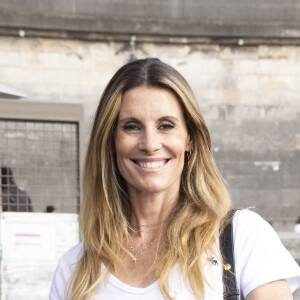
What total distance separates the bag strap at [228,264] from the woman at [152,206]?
0.02 m

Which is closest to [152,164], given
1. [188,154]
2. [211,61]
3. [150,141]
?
[150,141]

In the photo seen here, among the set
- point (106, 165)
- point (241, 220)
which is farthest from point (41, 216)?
point (241, 220)

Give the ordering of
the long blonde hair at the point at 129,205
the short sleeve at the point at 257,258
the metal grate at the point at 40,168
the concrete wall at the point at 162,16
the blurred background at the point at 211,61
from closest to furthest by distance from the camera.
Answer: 1. the short sleeve at the point at 257,258
2. the long blonde hair at the point at 129,205
3. the metal grate at the point at 40,168
4. the concrete wall at the point at 162,16
5. the blurred background at the point at 211,61

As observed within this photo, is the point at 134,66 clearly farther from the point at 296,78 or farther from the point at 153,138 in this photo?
the point at 296,78

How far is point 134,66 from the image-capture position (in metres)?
2.28

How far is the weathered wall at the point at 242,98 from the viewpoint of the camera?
39.3ft

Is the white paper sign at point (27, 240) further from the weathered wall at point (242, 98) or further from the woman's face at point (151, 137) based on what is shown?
the weathered wall at point (242, 98)

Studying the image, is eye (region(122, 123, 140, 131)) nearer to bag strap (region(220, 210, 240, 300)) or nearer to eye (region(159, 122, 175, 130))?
eye (region(159, 122, 175, 130))

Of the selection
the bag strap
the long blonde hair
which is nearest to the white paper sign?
the long blonde hair

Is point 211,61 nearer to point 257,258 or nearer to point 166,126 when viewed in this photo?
point 166,126

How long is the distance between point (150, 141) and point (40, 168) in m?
3.84

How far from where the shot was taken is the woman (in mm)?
2021

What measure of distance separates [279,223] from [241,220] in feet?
34.1

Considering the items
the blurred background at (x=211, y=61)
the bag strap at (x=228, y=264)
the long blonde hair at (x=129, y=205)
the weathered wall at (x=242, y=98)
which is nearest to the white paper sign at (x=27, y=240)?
the long blonde hair at (x=129, y=205)
